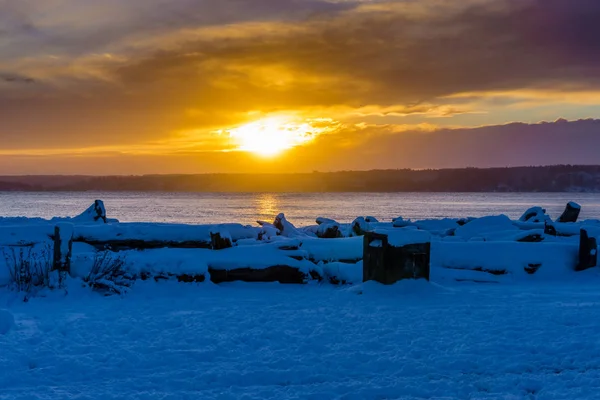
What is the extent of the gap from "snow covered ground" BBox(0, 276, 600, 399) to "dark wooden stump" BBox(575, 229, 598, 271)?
3101mm

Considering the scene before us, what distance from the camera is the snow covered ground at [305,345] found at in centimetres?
512

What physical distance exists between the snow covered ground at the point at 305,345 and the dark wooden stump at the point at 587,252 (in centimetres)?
310

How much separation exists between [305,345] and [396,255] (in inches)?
163

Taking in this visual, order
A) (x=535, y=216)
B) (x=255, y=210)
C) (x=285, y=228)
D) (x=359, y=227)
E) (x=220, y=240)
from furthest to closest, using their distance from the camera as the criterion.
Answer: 1. (x=255, y=210)
2. (x=535, y=216)
3. (x=285, y=228)
4. (x=359, y=227)
5. (x=220, y=240)

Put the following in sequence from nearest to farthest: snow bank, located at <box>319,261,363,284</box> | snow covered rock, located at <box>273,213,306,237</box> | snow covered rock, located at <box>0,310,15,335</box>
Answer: snow covered rock, located at <box>0,310,15,335</box>
snow bank, located at <box>319,261,363,284</box>
snow covered rock, located at <box>273,213,306,237</box>

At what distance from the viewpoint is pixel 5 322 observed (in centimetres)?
716

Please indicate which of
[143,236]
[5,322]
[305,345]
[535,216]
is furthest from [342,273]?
[535,216]

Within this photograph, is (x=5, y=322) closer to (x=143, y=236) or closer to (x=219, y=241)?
(x=219, y=241)

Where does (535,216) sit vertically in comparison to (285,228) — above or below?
above

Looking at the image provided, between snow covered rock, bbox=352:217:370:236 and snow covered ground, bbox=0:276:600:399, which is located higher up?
snow covered rock, bbox=352:217:370:236

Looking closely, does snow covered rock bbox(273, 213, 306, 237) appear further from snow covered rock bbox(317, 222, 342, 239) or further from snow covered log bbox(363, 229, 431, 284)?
snow covered log bbox(363, 229, 431, 284)

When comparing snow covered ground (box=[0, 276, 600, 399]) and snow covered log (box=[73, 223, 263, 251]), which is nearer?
snow covered ground (box=[0, 276, 600, 399])

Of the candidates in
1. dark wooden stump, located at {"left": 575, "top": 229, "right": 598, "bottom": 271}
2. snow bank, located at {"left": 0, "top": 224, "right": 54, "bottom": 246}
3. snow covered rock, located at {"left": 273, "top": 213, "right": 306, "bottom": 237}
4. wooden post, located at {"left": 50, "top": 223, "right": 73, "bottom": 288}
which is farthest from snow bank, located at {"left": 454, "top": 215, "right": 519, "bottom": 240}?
snow bank, located at {"left": 0, "top": 224, "right": 54, "bottom": 246}

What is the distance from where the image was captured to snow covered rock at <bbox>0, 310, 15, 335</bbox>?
7.07 m
